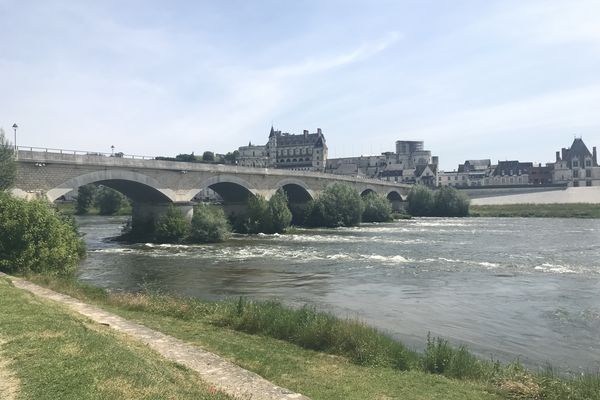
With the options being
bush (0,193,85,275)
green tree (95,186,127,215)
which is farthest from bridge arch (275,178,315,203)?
green tree (95,186,127,215)

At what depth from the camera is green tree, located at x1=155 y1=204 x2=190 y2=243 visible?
4919 centimetres

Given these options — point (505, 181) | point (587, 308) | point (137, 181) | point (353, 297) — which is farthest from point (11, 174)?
point (505, 181)

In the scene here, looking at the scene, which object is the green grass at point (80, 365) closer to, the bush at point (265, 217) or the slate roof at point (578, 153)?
the bush at point (265, 217)

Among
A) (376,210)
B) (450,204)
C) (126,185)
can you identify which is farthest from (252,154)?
(126,185)

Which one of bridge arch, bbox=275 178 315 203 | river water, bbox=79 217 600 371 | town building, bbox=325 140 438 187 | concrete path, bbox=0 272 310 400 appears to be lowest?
river water, bbox=79 217 600 371

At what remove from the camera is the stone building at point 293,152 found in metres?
176

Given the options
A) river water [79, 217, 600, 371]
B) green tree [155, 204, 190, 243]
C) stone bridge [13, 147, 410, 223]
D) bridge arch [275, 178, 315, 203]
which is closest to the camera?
river water [79, 217, 600, 371]

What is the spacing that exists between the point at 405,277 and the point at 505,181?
152 m

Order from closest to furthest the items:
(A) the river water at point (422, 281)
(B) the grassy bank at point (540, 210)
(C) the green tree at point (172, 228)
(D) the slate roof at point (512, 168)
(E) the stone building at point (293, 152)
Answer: (A) the river water at point (422, 281) < (C) the green tree at point (172, 228) < (B) the grassy bank at point (540, 210) < (D) the slate roof at point (512, 168) < (E) the stone building at point (293, 152)

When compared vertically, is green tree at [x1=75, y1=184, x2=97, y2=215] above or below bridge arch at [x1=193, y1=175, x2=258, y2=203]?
below

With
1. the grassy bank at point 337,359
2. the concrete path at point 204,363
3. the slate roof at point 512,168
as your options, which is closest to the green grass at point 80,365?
the concrete path at point 204,363

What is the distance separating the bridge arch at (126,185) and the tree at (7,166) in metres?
3.50

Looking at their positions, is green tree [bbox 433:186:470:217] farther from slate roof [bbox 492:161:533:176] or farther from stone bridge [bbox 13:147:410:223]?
slate roof [bbox 492:161:533:176]

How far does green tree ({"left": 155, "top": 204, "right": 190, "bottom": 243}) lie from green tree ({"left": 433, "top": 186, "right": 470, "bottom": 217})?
7089cm
